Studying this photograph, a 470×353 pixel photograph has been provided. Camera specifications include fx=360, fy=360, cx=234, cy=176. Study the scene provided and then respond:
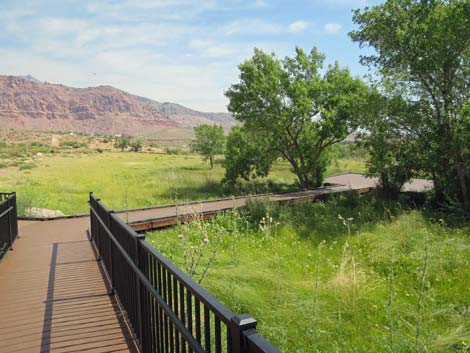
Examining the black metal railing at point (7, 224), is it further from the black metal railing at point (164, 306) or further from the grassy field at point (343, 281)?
the black metal railing at point (164, 306)

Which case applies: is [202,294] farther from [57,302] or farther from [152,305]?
[57,302]

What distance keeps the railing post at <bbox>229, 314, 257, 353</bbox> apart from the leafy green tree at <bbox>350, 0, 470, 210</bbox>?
1266cm

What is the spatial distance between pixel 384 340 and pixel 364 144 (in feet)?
40.1

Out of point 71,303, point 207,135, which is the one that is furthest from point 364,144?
point 207,135

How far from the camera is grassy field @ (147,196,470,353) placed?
4.57 metres

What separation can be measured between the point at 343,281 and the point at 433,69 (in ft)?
34.3

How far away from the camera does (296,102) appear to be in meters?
19.8

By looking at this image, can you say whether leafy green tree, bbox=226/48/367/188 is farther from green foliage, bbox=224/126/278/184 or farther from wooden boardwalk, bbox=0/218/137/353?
wooden boardwalk, bbox=0/218/137/353

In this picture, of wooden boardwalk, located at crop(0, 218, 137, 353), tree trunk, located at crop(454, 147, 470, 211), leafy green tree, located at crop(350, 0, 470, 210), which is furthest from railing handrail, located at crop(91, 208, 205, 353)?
tree trunk, located at crop(454, 147, 470, 211)

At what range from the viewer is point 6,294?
18.0 ft

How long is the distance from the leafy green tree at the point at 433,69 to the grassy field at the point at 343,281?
127 inches

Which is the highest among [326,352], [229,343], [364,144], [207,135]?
[207,135]

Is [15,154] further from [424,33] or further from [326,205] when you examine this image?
[424,33]

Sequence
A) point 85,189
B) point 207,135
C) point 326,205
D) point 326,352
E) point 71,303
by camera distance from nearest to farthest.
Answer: point 326,352
point 71,303
point 326,205
point 85,189
point 207,135
